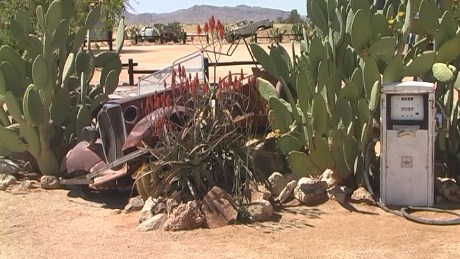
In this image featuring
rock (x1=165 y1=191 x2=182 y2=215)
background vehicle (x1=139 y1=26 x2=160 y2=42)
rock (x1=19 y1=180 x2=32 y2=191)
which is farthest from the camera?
background vehicle (x1=139 y1=26 x2=160 y2=42)

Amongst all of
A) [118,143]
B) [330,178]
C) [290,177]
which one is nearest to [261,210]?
[290,177]

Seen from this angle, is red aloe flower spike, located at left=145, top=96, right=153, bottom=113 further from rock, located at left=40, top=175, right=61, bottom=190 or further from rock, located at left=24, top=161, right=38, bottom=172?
rock, located at left=24, top=161, right=38, bottom=172

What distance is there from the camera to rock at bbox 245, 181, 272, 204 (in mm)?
6543

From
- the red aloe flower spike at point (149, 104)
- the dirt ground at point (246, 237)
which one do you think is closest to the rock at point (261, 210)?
the dirt ground at point (246, 237)

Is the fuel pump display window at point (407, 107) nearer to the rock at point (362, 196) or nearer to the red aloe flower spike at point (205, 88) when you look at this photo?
the rock at point (362, 196)

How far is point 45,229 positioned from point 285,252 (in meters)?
2.15

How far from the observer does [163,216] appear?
6.27m

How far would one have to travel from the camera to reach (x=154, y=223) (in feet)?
20.4

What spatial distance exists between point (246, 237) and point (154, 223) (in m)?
0.81

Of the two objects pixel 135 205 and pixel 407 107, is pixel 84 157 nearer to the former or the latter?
pixel 135 205

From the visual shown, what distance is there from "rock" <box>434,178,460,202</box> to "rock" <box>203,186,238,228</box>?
191 centimetres

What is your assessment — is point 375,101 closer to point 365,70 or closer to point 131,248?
point 365,70

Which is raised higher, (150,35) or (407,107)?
(150,35)

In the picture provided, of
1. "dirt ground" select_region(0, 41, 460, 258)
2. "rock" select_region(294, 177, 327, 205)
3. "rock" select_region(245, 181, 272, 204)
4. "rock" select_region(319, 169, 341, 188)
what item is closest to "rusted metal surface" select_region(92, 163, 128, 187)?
"dirt ground" select_region(0, 41, 460, 258)
